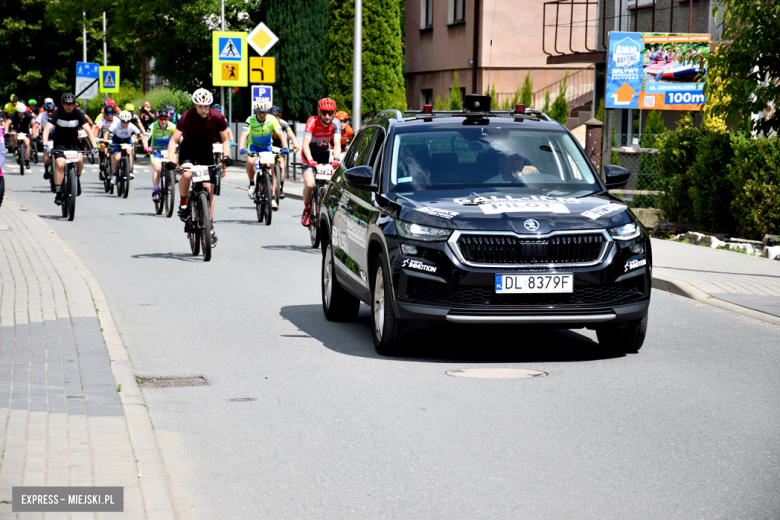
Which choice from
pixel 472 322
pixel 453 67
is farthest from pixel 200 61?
pixel 472 322

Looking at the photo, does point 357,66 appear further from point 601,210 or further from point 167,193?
point 601,210

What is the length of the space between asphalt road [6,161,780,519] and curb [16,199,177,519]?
99mm

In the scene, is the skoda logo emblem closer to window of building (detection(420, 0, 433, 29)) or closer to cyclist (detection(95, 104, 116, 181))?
cyclist (detection(95, 104, 116, 181))

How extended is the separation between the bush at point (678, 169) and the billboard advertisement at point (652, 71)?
2.10 meters

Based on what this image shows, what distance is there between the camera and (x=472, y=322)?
787 cm

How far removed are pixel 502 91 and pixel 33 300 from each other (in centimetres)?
2982

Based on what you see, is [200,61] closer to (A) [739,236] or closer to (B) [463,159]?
(A) [739,236]

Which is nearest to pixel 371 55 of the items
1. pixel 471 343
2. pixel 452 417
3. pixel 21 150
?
pixel 21 150

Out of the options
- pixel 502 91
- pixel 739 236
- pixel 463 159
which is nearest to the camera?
pixel 463 159

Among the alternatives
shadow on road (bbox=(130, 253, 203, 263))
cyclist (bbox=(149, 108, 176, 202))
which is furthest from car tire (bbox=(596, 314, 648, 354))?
cyclist (bbox=(149, 108, 176, 202))

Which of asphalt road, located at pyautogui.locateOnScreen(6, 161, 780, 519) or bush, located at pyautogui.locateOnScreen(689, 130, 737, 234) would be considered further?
bush, located at pyautogui.locateOnScreen(689, 130, 737, 234)

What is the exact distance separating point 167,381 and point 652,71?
15.9m

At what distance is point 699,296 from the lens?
1171cm

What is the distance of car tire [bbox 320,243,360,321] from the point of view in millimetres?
10102
